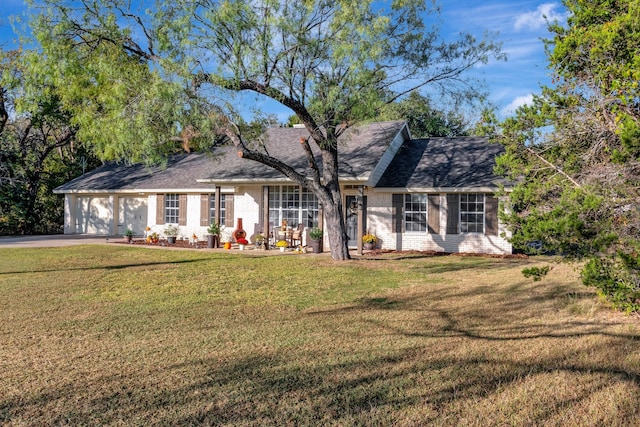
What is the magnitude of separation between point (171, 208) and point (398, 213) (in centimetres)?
1067

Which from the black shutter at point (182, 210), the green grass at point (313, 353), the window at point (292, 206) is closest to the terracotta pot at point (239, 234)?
the window at point (292, 206)

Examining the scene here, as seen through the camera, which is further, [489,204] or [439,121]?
[439,121]

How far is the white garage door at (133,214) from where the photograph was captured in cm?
2505

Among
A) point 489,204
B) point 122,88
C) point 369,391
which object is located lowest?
point 369,391

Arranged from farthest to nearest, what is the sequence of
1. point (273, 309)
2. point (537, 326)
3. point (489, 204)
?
point (489, 204)
point (273, 309)
point (537, 326)

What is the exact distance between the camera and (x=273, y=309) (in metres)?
8.03

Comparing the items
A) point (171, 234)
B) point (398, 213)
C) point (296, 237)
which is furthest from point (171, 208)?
point (398, 213)

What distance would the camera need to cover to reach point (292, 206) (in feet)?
65.1

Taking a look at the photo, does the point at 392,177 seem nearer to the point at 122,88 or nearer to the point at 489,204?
the point at 489,204

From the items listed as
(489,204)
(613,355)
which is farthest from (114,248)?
(613,355)

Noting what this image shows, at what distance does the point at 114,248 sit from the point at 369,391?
15908mm

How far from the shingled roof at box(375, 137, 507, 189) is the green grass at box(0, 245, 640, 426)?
7209mm

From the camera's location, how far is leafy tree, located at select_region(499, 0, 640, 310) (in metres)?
6.01

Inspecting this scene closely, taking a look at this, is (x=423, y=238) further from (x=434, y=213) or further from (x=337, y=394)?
(x=337, y=394)
